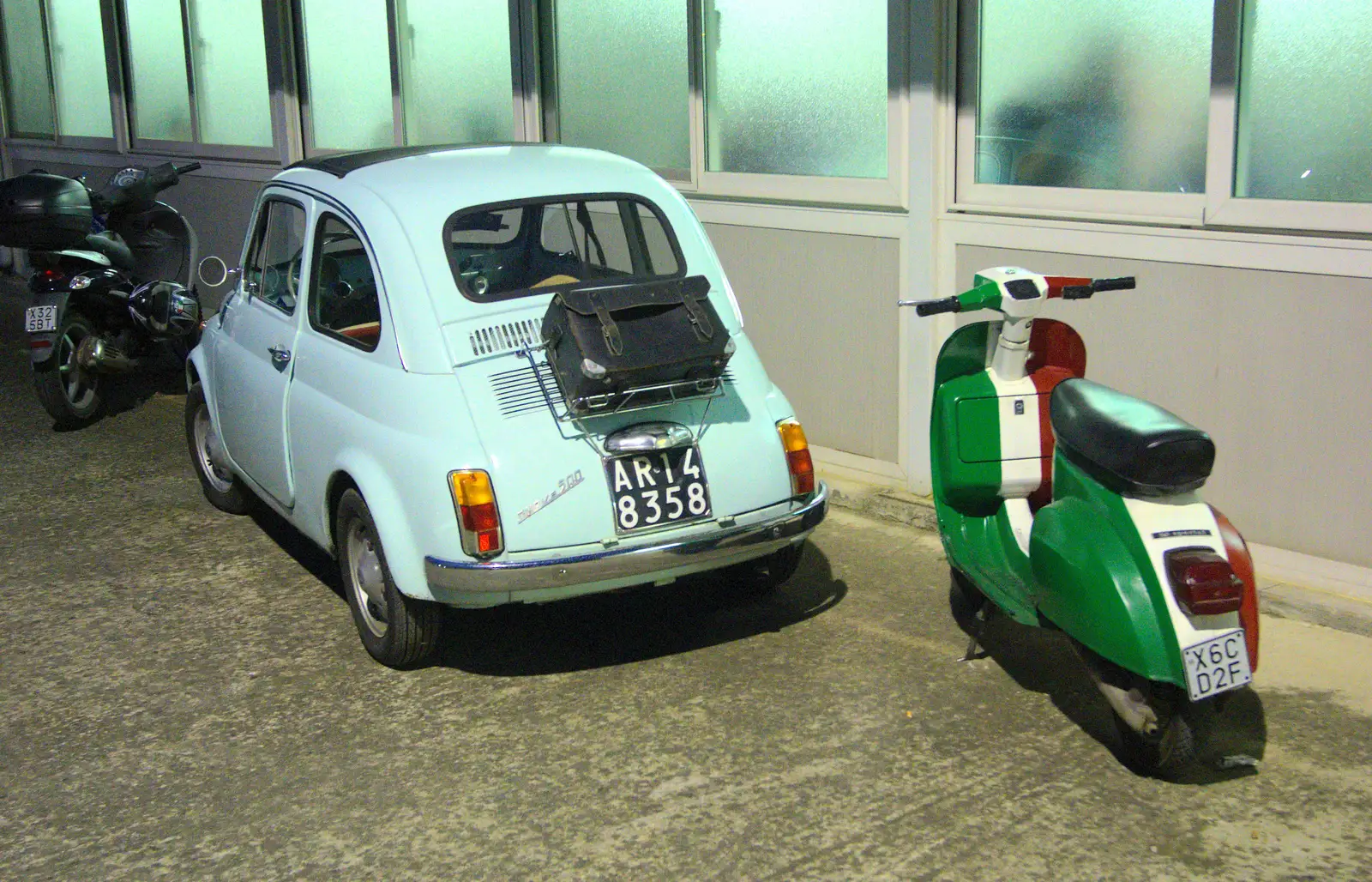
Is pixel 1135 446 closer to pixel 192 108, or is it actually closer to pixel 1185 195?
pixel 1185 195

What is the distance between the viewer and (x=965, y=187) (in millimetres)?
6715

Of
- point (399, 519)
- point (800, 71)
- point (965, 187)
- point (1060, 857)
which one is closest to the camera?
point (1060, 857)

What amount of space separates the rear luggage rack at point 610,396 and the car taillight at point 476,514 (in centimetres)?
35

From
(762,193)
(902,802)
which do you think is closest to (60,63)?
(762,193)

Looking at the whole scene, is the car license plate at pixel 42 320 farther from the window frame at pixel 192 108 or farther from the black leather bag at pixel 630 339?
the black leather bag at pixel 630 339

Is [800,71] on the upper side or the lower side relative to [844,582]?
upper

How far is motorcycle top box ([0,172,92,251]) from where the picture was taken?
902 centimetres

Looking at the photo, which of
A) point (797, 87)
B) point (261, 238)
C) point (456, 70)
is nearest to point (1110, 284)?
point (797, 87)

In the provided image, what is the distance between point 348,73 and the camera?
11.3 meters

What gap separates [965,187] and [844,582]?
1.96 meters

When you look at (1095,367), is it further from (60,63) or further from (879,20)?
(60,63)

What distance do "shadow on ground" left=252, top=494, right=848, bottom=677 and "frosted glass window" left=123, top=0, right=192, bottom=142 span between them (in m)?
8.15

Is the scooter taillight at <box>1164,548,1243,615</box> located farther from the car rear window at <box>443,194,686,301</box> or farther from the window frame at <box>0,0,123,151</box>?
the window frame at <box>0,0,123,151</box>

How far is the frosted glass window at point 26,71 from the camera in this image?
14.9 metres
